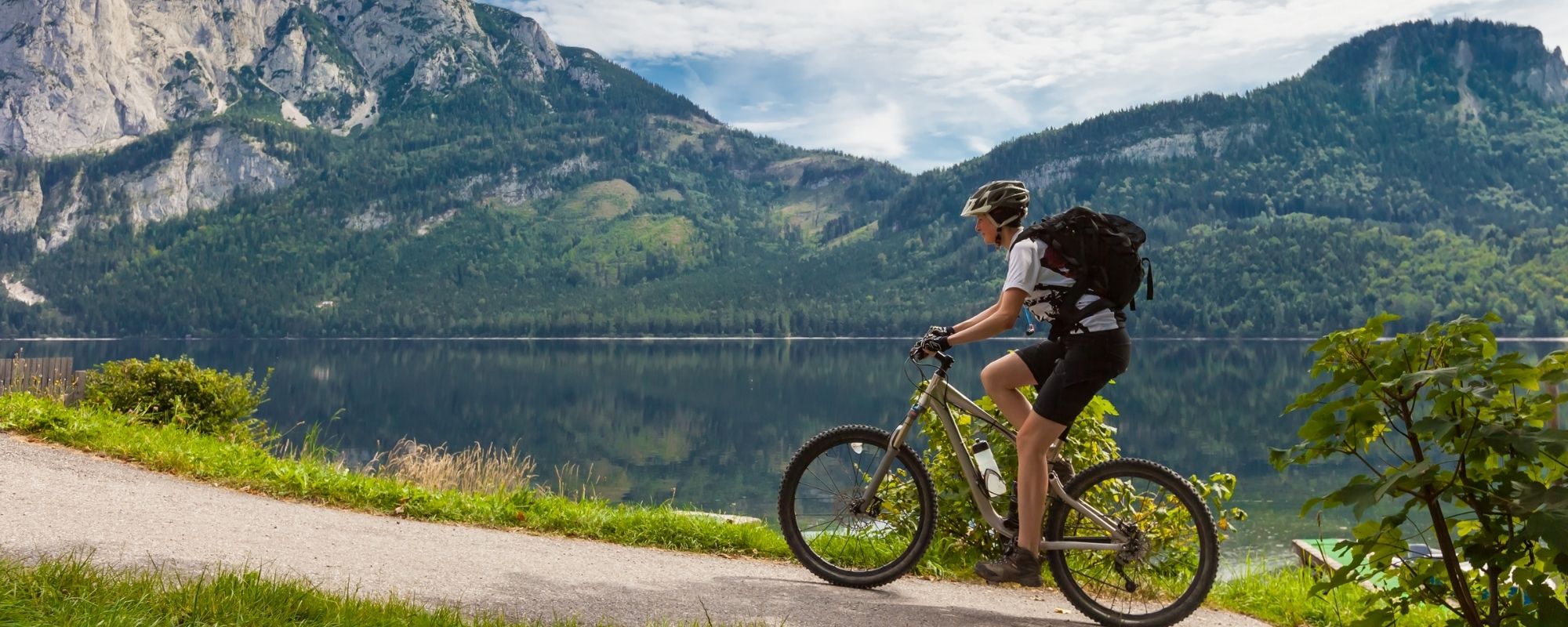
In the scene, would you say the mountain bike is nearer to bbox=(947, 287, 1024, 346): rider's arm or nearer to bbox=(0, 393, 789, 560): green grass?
bbox=(947, 287, 1024, 346): rider's arm

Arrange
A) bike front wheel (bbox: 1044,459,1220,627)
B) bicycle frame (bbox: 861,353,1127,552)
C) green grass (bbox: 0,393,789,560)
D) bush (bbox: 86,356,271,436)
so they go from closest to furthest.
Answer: bike front wheel (bbox: 1044,459,1220,627), bicycle frame (bbox: 861,353,1127,552), green grass (bbox: 0,393,789,560), bush (bbox: 86,356,271,436)

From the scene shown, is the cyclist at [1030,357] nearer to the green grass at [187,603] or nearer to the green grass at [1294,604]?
the green grass at [1294,604]

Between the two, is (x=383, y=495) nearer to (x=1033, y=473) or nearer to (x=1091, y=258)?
(x=1033, y=473)

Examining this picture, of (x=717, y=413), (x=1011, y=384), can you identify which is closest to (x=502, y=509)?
(x=1011, y=384)

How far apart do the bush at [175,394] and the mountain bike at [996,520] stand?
32.3 ft

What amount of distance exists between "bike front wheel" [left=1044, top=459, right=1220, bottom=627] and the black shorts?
0.61 m

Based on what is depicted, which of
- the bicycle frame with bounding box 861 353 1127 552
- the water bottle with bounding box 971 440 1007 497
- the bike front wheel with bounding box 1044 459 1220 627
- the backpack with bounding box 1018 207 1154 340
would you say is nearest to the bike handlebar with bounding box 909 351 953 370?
the bicycle frame with bounding box 861 353 1127 552

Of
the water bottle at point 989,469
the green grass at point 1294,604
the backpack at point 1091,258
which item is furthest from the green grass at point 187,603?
the green grass at point 1294,604

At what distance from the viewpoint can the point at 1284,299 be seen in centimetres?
19300

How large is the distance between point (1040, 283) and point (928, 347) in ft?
2.54

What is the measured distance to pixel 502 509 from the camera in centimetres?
840

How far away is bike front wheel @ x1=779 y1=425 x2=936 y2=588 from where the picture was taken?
6.59 meters

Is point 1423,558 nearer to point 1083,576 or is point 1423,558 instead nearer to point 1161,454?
point 1083,576

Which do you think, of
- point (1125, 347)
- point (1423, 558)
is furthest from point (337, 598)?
point (1423, 558)
